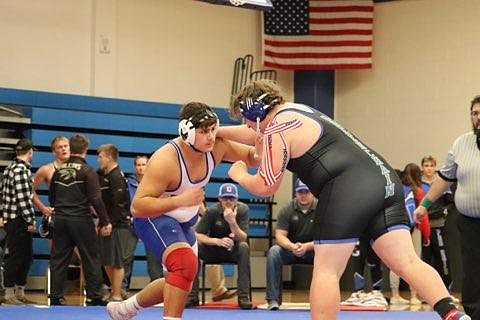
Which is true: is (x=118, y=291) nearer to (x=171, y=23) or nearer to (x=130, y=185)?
(x=130, y=185)

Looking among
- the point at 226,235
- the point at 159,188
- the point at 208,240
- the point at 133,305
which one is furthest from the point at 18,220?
the point at 159,188

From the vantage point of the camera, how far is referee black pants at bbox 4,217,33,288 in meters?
9.41

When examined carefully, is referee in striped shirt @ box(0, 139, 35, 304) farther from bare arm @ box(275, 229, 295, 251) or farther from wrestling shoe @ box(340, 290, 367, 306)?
wrestling shoe @ box(340, 290, 367, 306)

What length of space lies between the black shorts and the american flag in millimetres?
9474

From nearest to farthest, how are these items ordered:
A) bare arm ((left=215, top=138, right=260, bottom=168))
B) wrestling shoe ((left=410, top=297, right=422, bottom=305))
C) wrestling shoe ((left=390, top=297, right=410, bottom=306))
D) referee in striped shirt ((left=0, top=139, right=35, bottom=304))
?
1. bare arm ((left=215, top=138, right=260, bottom=168))
2. referee in striped shirt ((left=0, top=139, right=35, bottom=304))
3. wrestling shoe ((left=390, top=297, right=410, bottom=306))
4. wrestling shoe ((left=410, top=297, right=422, bottom=305))

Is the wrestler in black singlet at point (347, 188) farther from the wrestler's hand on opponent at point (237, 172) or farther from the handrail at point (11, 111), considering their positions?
the handrail at point (11, 111)

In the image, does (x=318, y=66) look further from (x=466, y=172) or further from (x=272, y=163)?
(x=272, y=163)

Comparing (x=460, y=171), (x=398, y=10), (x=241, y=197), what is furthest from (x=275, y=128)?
(x=398, y=10)

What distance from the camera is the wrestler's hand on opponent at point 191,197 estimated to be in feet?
17.0

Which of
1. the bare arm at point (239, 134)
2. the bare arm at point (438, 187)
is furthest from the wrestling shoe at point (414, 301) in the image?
the bare arm at point (239, 134)

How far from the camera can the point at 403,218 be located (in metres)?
4.77

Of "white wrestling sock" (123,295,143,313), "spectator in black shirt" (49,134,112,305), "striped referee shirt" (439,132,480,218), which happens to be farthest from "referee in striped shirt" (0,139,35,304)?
"striped referee shirt" (439,132,480,218)

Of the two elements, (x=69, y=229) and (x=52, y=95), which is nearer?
(x=69, y=229)

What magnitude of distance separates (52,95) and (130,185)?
287cm
